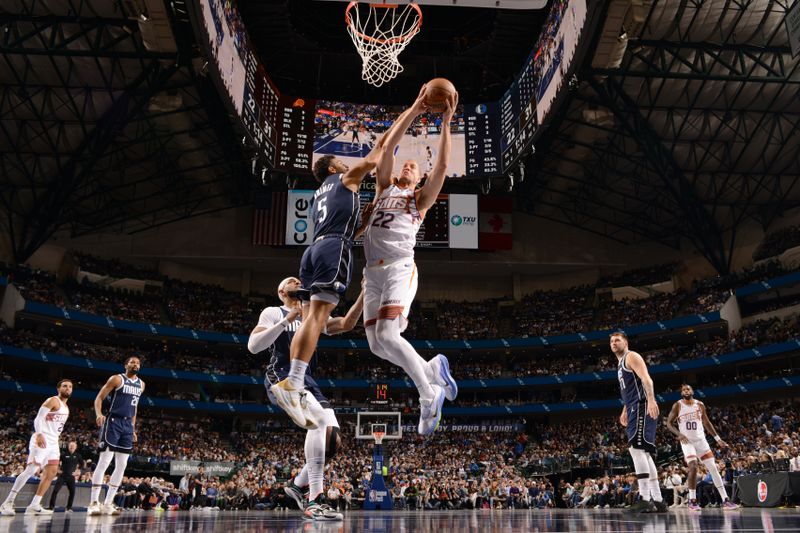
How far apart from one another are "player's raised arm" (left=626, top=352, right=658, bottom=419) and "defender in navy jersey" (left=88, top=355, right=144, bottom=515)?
708 centimetres

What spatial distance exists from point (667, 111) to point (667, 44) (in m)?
6.68

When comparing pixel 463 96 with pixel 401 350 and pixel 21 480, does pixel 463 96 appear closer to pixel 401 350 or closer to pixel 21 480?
pixel 21 480

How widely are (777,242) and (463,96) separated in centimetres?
1814

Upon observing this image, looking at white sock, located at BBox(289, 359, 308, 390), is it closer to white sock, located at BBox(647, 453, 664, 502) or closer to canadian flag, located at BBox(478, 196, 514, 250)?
white sock, located at BBox(647, 453, 664, 502)

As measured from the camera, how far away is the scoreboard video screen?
2305 centimetres

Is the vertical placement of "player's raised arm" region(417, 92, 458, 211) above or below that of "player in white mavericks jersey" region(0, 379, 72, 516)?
above

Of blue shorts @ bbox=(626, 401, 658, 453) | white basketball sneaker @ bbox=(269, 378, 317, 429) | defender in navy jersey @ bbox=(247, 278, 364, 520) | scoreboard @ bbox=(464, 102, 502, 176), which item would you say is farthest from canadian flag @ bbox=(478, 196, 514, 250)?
white basketball sneaker @ bbox=(269, 378, 317, 429)

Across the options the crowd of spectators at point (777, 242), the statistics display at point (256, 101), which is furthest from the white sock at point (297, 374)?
the crowd of spectators at point (777, 242)

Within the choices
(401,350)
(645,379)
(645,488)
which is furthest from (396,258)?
(645,488)

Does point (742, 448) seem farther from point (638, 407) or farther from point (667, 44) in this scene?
point (638, 407)

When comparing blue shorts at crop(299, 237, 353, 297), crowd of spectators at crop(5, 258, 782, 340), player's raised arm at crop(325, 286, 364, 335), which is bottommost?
player's raised arm at crop(325, 286, 364, 335)

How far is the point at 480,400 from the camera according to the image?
41.5m

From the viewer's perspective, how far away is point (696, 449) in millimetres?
11828

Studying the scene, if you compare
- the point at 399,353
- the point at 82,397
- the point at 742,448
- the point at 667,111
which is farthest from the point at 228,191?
the point at 399,353
